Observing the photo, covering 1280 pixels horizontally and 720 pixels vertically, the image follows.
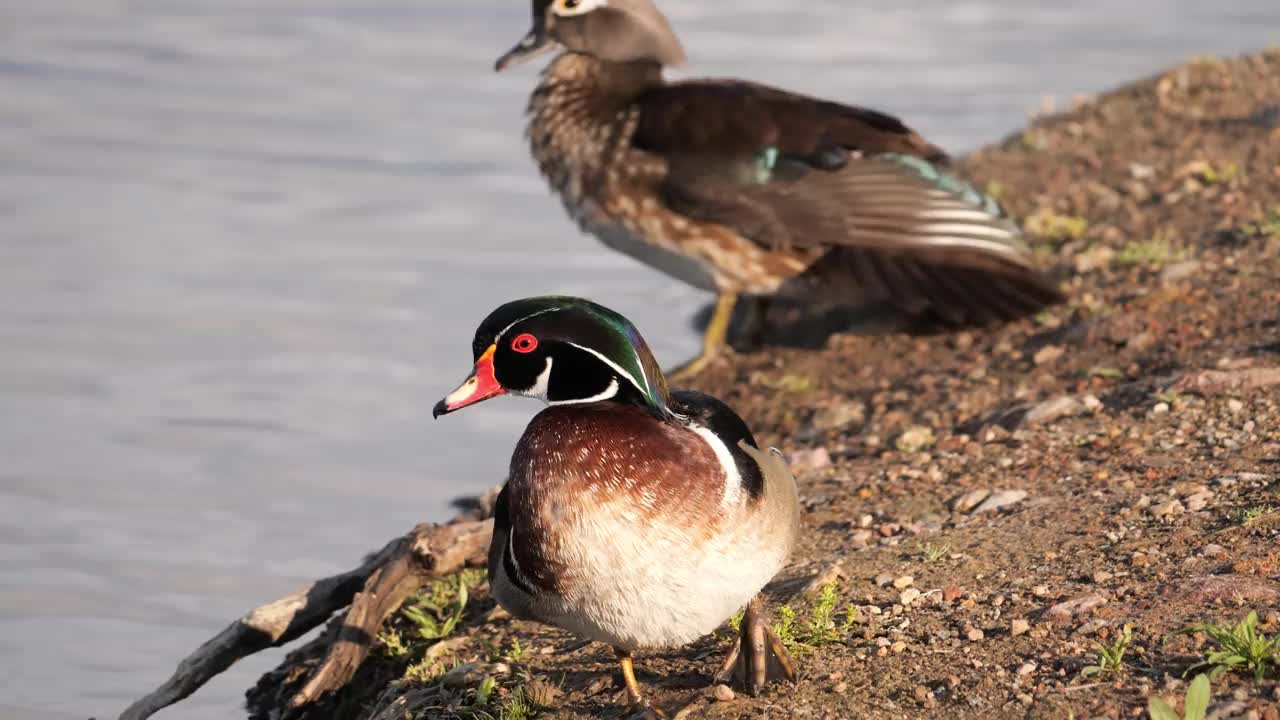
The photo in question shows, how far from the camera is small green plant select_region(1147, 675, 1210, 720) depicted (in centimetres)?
319

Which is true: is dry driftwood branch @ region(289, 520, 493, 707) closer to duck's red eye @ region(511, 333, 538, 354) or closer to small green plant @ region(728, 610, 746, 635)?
small green plant @ region(728, 610, 746, 635)

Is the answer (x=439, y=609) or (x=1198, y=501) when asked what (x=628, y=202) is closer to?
(x=439, y=609)

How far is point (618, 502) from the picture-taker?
3420mm

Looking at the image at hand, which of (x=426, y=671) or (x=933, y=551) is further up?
(x=933, y=551)

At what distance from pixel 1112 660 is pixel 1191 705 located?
12.4 inches

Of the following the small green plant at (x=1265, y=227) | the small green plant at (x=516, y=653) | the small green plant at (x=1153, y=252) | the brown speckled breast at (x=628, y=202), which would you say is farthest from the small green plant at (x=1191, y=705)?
the small green plant at (x=1265, y=227)

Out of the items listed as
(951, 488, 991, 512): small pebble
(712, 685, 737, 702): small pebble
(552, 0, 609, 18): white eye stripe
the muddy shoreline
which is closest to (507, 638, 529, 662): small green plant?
the muddy shoreline

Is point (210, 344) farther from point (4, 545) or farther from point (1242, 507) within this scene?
point (1242, 507)

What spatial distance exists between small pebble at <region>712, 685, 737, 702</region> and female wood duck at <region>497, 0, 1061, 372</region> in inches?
121

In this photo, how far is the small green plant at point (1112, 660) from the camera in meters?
3.50

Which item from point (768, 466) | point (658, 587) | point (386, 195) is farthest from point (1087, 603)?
point (386, 195)

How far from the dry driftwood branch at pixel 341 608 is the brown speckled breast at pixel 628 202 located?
6.88ft

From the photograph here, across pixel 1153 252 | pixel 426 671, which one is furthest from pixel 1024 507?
pixel 1153 252

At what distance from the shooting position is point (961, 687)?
3.61 m
